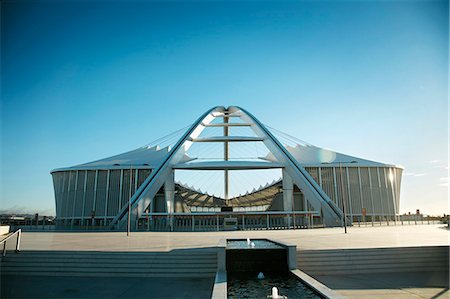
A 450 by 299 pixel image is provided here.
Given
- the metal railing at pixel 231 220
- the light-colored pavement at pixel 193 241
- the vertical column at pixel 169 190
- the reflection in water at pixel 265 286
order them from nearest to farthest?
the reflection in water at pixel 265 286
the light-colored pavement at pixel 193 241
the metal railing at pixel 231 220
the vertical column at pixel 169 190

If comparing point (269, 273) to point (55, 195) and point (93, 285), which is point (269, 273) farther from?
point (55, 195)

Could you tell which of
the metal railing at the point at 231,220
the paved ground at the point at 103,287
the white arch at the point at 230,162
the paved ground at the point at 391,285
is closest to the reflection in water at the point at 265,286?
the paved ground at the point at 103,287

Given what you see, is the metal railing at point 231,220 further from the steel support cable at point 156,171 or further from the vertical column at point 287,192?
the vertical column at point 287,192

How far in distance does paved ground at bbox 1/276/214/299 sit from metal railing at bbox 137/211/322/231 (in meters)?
17.3

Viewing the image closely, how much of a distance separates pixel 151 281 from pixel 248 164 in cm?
2757

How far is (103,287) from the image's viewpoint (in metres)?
8.31

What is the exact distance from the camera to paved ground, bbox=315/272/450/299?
743 centimetres

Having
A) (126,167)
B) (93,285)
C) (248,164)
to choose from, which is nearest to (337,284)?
(93,285)

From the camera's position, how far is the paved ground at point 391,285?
7434 mm

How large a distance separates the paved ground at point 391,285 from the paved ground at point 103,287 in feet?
11.7

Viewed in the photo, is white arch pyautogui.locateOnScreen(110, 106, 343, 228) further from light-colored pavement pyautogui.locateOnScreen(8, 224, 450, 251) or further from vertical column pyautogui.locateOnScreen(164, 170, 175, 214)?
light-colored pavement pyautogui.locateOnScreen(8, 224, 450, 251)

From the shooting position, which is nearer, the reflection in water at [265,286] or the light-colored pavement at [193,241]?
the reflection in water at [265,286]

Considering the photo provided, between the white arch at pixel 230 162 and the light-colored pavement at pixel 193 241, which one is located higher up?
the white arch at pixel 230 162

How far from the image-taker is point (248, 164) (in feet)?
118
